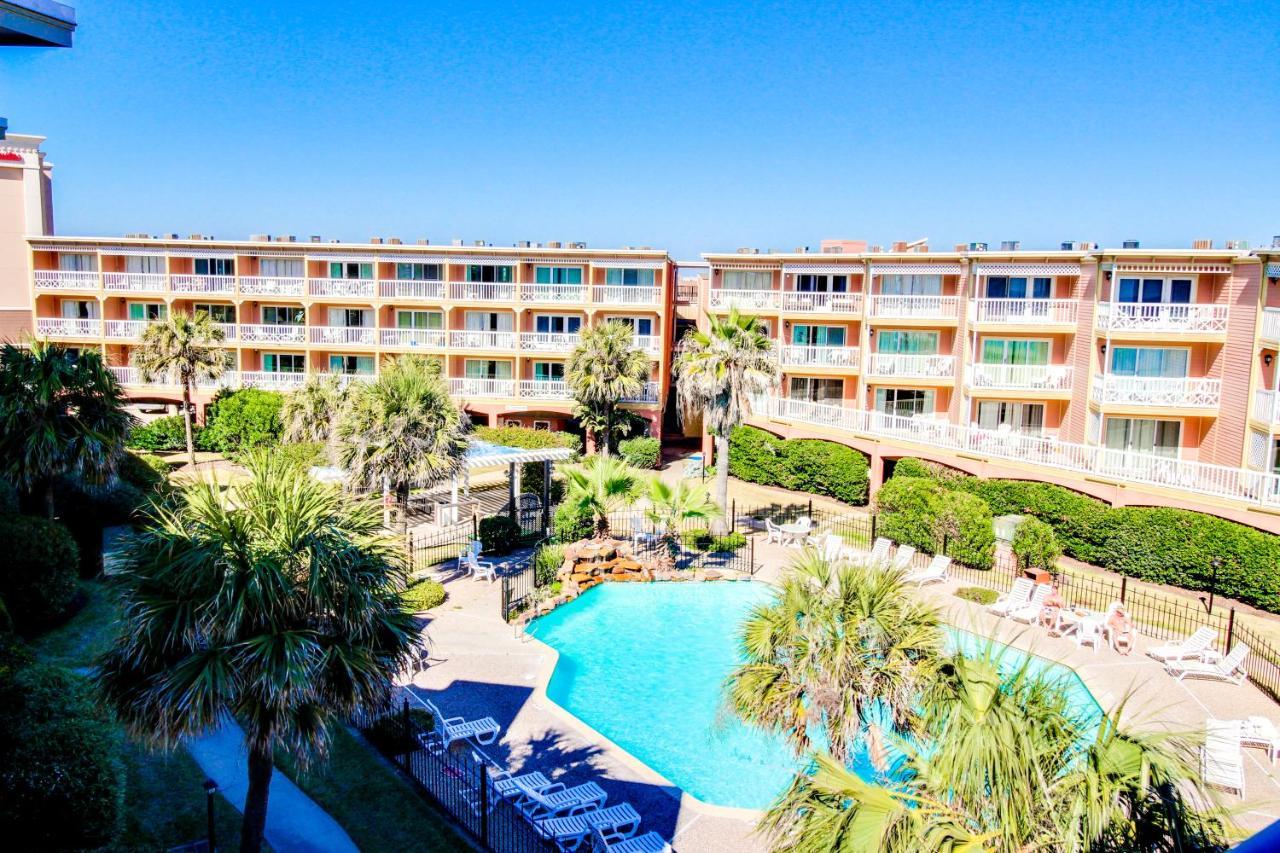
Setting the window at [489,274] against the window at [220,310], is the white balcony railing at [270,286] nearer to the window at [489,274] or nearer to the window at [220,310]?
the window at [220,310]

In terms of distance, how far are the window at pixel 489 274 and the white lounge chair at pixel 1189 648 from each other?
3215 centimetres

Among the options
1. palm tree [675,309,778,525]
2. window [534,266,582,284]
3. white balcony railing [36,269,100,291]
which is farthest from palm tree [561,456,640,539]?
white balcony railing [36,269,100,291]

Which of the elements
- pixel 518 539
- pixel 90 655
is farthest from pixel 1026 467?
pixel 90 655

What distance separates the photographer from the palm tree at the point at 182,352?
122ft

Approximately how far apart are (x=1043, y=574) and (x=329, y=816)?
65.9 feet

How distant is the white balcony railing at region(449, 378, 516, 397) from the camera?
42625 millimetres

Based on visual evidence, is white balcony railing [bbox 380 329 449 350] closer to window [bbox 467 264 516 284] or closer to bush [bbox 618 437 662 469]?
window [bbox 467 264 516 284]

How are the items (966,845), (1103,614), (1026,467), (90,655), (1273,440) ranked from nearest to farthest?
(966,845) → (90,655) → (1103,614) → (1273,440) → (1026,467)

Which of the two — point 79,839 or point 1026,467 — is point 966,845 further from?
point 1026,467

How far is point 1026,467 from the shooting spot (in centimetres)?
2970

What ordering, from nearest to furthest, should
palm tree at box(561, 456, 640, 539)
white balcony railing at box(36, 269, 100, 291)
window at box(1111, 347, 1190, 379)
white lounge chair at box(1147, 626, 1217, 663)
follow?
white lounge chair at box(1147, 626, 1217, 663) < palm tree at box(561, 456, 640, 539) < window at box(1111, 347, 1190, 379) < white balcony railing at box(36, 269, 100, 291)

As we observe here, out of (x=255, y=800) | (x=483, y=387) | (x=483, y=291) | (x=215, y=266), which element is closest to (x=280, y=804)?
(x=255, y=800)

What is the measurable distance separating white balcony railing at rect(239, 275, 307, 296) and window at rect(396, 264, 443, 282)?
4.97 meters

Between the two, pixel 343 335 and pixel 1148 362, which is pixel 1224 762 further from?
pixel 343 335
